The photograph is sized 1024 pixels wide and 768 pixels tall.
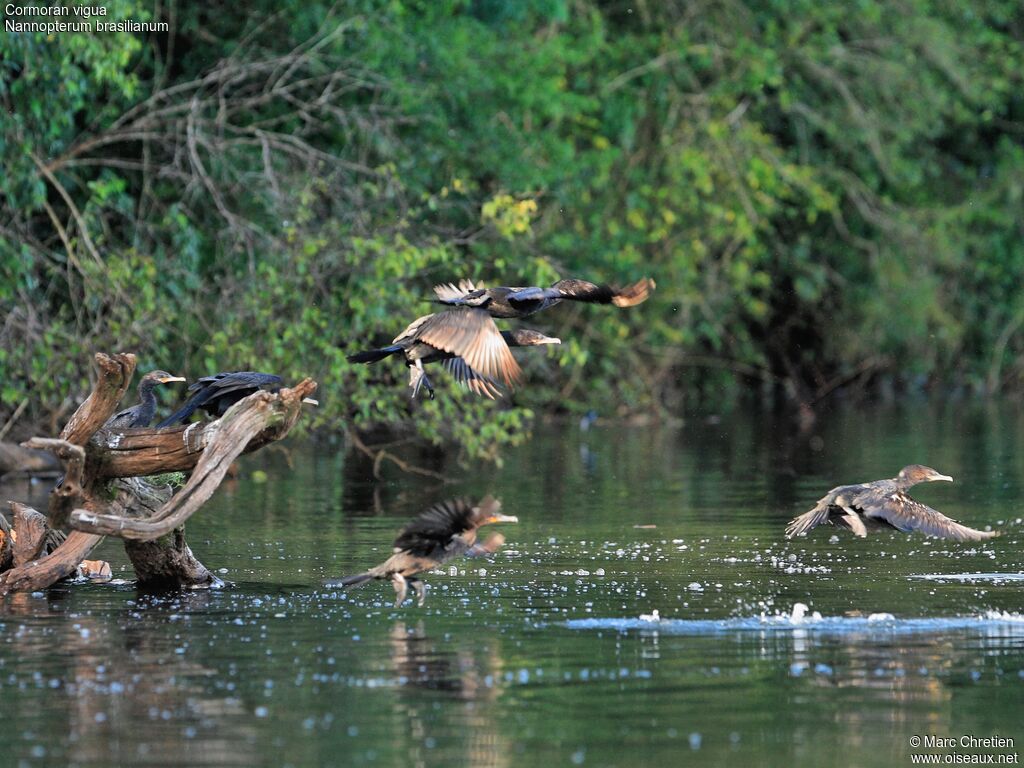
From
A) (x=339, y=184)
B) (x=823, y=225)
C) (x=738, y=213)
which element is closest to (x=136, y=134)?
(x=339, y=184)

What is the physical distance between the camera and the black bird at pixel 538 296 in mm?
11180

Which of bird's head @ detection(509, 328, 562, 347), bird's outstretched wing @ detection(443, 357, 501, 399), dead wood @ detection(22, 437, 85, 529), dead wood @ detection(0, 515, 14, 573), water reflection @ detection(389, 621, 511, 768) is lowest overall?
water reflection @ detection(389, 621, 511, 768)

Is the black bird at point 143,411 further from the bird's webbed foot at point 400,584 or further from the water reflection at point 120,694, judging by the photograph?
the bird's webbed foot at point 400,584

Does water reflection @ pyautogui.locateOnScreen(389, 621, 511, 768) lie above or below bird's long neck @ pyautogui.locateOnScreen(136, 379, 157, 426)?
below

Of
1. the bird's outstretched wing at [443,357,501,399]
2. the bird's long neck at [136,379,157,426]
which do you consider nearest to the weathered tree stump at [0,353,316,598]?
the bird's long neck at [136,379,157,426]

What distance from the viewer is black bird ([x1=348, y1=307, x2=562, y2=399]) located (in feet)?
34.9

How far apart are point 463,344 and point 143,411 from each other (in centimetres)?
213

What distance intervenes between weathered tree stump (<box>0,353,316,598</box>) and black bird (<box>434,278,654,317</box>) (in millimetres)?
1226

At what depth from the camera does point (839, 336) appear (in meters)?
35.1

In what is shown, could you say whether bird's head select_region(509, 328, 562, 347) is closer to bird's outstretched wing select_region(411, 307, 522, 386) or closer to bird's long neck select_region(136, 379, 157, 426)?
bird's outstretched wing select_region(411, 307, 522, 386)

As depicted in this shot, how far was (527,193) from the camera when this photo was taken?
70.0ft

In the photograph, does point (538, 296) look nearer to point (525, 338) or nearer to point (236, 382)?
point (525, 338)

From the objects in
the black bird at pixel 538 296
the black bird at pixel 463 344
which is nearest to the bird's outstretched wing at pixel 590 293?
the black bird at pixel 538 296

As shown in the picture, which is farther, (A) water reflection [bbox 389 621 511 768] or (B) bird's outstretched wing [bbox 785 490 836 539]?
(B) bird's outstretched wing [bbox 785 490 836 539]
